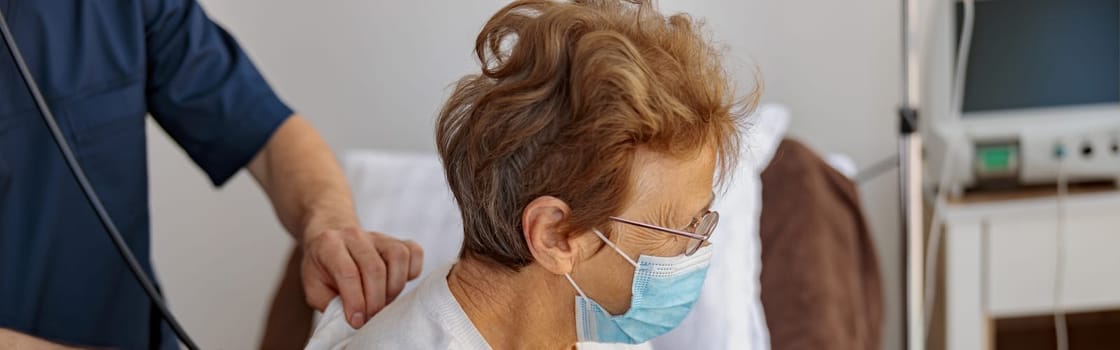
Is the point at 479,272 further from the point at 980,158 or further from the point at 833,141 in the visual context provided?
the point at 833,141

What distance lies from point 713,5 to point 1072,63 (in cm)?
62

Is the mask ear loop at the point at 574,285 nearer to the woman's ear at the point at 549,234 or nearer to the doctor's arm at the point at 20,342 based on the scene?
the woman's ear at the point at 549,234

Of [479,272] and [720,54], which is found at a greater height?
[720,54]

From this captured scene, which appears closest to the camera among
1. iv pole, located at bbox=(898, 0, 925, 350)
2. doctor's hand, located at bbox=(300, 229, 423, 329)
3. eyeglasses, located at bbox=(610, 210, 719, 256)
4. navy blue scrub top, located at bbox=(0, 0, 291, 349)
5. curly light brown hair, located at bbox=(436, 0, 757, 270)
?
curly light brown hair, located at bbox=(436, 0, 757, 270)

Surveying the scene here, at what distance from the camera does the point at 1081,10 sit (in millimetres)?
1978

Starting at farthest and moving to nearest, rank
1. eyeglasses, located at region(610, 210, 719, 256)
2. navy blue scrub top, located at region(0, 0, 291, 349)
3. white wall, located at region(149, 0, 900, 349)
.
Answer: white wall, located at region(149, 0, 900, 349) < navy blue scrub top, located at region(0, 0, 291, 349) < eyeglasses, located at region(610, 210, 719, 256)

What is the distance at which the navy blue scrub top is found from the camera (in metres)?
1.29

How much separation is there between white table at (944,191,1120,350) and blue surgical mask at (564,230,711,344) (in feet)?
3.26

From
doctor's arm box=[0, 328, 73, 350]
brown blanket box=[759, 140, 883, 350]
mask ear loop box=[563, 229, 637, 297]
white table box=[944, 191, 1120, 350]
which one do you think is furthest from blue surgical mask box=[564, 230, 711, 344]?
white table box=[944, 191, 1120, 350]

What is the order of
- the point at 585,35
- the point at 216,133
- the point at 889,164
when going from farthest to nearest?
1. the point at 889,164
2. the point at 216,133
3. the point at 585,35

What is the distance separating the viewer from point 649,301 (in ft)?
3.46

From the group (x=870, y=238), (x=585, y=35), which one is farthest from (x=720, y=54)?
(x=870, y=238)

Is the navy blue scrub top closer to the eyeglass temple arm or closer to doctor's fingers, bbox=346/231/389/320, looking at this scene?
doctor's fingers, bbox=346/231/389/320

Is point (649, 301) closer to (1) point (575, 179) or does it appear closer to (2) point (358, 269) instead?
(1) point (575, 179)
